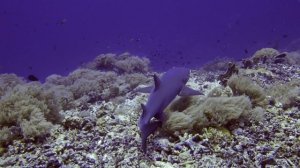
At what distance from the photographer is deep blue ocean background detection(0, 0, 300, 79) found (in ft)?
215

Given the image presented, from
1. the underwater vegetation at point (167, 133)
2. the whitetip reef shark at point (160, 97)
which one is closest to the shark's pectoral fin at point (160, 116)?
the whitetip reef shark at point (160, 97)

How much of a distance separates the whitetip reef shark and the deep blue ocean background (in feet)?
136

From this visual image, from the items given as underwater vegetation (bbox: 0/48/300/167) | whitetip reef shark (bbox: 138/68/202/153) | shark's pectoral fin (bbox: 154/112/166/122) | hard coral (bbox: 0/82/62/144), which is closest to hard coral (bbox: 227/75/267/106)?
underwater vegetation (bbox: 0/48/300/167)

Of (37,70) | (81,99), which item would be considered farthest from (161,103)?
(37,70)

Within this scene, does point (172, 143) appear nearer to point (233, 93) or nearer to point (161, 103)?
point (161, 103)

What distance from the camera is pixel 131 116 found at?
719 cm

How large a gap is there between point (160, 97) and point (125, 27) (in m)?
131

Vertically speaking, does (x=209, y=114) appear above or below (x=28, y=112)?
below

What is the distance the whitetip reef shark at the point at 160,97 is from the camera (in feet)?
17.4

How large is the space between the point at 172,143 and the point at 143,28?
127 m

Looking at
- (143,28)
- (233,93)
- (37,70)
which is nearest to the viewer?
(233,93)

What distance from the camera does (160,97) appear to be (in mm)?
5828

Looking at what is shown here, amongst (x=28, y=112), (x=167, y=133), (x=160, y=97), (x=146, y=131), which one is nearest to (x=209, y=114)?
(x=167, y=133)

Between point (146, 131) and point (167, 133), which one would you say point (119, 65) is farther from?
point (146, 131)
